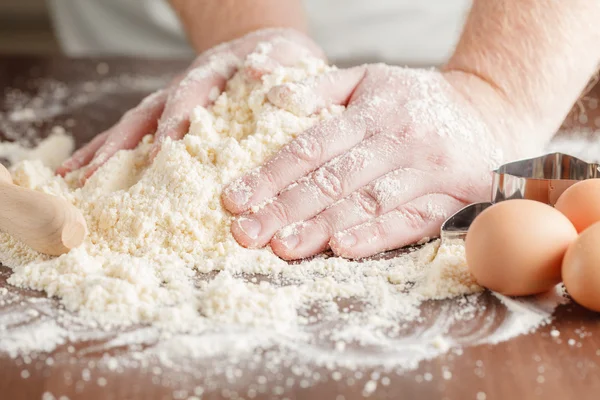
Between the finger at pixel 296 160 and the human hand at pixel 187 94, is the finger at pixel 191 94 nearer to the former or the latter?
the human hand at pixel 187 94

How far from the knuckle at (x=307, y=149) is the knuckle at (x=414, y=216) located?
0.15 m

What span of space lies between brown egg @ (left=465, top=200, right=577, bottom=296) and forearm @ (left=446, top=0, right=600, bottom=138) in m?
0.43

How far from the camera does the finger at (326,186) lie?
39.4 inches

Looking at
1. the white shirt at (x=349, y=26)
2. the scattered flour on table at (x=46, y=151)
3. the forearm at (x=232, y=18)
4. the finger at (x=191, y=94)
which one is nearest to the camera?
the finger at (x=191, y=94)

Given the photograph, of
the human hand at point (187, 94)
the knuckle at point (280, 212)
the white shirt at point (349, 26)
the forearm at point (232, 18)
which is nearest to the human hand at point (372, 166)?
the knuckle at point (280, 212)

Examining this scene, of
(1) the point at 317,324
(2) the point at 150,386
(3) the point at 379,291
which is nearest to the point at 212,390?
(2) the point at 150,386

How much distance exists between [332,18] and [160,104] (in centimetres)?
94

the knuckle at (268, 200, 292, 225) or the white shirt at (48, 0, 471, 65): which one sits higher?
the knuckle at (268, 200, 292, 225)

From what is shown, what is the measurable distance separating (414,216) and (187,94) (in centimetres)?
43

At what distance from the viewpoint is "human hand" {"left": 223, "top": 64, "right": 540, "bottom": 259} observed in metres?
1.01

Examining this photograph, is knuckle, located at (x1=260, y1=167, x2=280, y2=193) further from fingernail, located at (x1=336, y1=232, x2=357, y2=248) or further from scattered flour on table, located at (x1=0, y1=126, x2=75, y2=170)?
scattered flour on table, located at (x1=0, y1=126, x2=75, y2=170)

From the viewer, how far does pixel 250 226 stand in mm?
995

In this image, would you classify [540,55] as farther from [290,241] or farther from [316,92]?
[290,241]

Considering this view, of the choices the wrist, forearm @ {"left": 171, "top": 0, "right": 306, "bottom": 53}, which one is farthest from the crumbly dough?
forearm @ {"left": 171, "top": 0, "right": 306, "bottom": 53}
